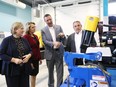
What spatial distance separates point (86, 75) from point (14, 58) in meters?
1.08

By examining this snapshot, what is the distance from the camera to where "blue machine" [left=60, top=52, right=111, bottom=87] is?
0.99 m

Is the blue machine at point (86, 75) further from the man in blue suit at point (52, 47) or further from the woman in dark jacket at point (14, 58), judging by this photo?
the man in blue suit at point (52, 47)

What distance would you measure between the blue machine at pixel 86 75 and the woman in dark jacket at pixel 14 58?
930 millimetres

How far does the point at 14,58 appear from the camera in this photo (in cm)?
184

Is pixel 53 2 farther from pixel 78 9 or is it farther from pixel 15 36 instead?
pixel 15 36

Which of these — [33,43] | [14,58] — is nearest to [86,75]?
[14,58]

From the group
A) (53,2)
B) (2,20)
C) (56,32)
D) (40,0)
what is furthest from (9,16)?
(56,32)

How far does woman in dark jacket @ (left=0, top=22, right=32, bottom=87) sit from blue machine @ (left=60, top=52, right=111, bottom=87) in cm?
93

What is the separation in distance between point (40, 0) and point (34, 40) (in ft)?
17.2

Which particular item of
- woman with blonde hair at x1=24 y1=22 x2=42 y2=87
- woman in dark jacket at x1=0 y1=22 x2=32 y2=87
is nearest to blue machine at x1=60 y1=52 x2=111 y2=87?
woman in dark jacket at x1=0 y1=22 x2=32 y2=87

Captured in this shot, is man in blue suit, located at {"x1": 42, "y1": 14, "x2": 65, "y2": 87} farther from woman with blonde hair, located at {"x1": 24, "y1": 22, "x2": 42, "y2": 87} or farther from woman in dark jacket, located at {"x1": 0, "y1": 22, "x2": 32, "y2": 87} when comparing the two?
woman in dark jacket, located at {"x1": 0, "y1": 22, "x2": 32, "y2": 87}

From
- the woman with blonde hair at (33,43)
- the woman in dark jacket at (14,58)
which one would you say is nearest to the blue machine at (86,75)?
the woman in dark jacket at (14,58)

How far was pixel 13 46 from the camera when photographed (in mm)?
1876

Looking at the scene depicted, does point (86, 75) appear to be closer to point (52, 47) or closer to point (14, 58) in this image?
point (14, 58)
